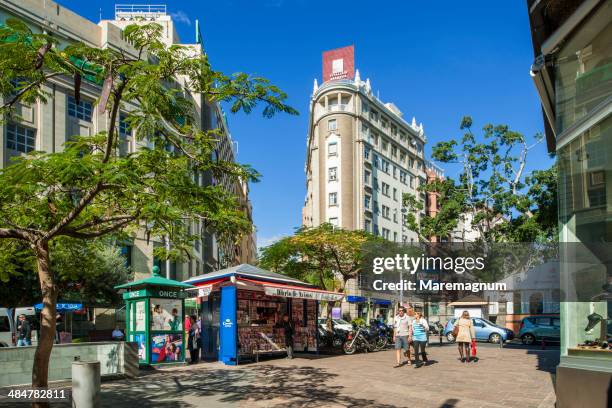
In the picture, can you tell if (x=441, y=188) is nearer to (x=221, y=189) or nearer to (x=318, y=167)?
(x=221, y=189)

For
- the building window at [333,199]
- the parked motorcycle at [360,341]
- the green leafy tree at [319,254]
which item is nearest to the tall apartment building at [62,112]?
the green leafy tree at [319,254]

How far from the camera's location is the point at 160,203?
27.3 feet

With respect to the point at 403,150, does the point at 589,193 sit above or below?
below

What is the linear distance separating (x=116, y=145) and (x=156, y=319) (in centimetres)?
768

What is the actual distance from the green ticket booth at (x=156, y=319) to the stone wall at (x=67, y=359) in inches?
77.6

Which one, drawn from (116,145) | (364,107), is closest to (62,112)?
(116,145)

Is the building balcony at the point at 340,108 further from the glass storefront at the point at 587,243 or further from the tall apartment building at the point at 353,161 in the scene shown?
the glass storefront at the point at 587,243

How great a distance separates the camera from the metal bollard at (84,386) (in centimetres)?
554

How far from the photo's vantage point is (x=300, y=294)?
1791 cm

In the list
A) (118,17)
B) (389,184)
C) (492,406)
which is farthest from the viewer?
(389,184)

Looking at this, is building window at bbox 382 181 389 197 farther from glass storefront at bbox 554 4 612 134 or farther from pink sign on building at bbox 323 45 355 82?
glass storefront at bbox 554 4 612 134

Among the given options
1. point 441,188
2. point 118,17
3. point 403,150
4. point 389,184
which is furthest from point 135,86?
point 403,150

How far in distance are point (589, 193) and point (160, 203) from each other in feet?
20.5

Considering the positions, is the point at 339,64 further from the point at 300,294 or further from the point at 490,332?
the point at 300,294
